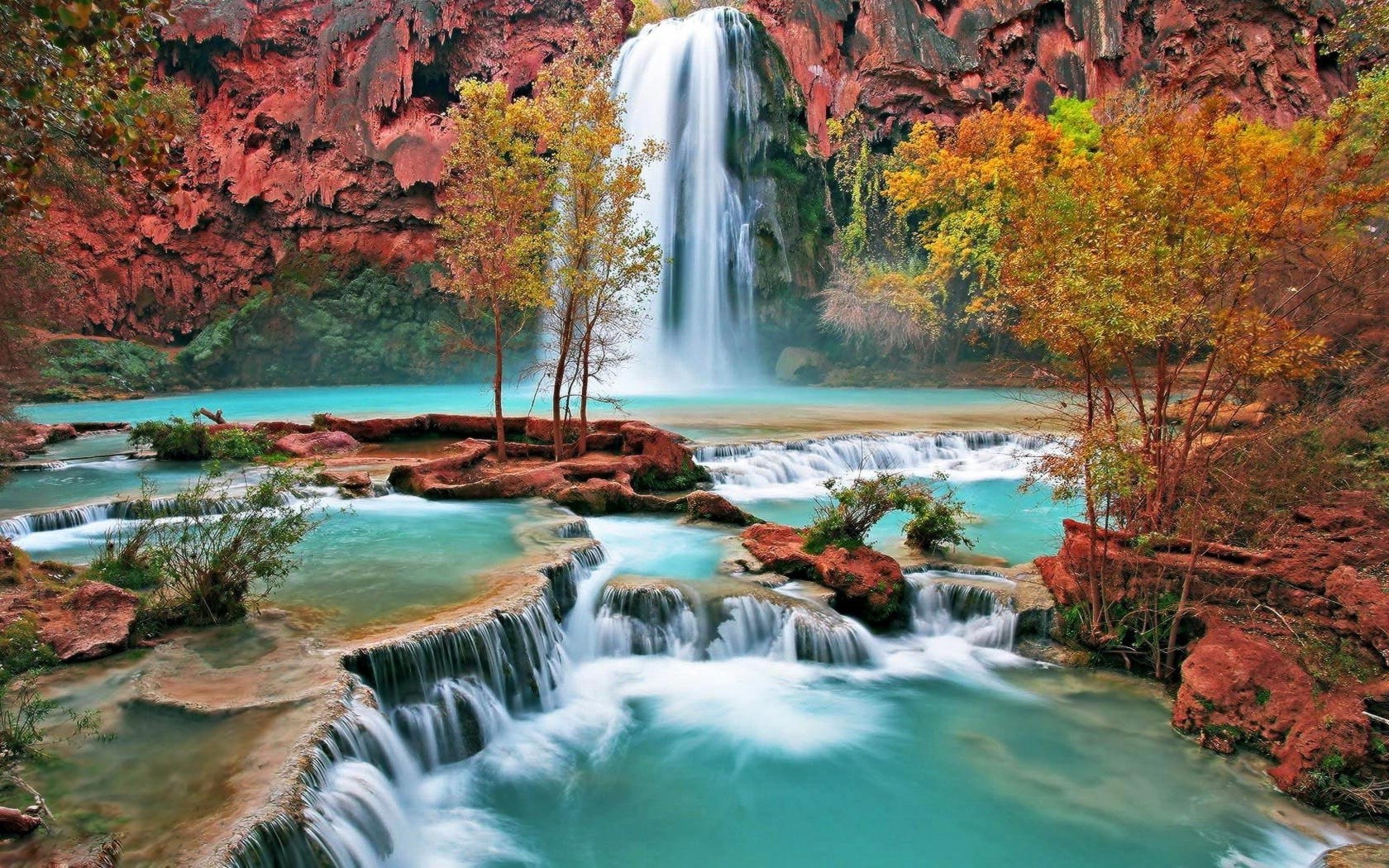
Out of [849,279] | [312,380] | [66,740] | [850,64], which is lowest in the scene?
[66,740]

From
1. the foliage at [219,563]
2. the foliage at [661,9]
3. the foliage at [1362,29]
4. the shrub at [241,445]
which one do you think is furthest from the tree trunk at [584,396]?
the foliage at [661,9]

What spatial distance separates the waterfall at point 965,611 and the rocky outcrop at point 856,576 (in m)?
0.24

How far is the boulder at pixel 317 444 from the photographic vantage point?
14.2 meters

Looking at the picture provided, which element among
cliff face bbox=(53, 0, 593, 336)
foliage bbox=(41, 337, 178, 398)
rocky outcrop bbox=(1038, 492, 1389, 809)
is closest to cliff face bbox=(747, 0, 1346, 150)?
cliff face bbox=(53, 0, 593, 336)

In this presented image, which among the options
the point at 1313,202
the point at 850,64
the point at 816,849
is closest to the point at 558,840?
the point at 816,849

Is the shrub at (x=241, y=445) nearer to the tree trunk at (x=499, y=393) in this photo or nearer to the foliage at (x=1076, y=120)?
the tree trunk at (x=499, y=393)

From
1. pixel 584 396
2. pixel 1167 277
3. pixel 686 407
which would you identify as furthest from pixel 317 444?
pixel 1167 277

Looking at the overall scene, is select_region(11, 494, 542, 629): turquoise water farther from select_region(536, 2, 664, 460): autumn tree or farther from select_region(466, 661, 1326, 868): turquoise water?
select_region(536, 2, 664, 460): autumn tree

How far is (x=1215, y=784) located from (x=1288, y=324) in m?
4.01

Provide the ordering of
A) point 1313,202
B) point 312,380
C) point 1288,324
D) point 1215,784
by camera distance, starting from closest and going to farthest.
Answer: point 1215,784
point 1288,324
point 1313,202
point 312,380

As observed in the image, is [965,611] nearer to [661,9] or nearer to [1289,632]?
[1289,632]

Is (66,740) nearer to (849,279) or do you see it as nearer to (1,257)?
(1,257)

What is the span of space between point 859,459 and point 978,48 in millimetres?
24337

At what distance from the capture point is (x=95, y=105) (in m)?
3.06
